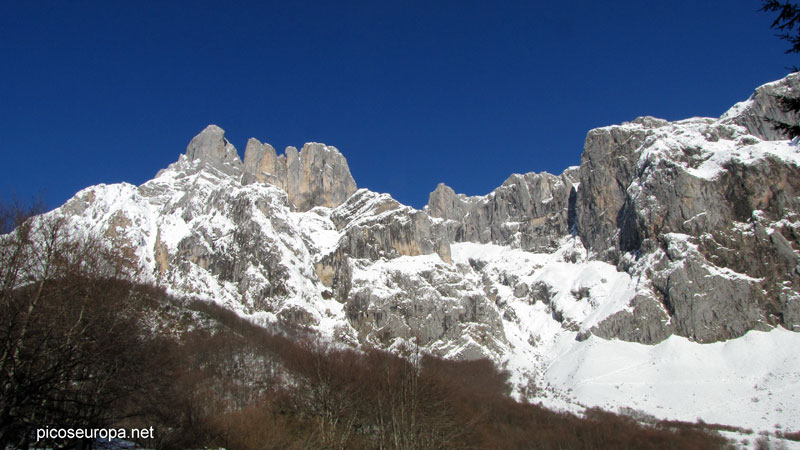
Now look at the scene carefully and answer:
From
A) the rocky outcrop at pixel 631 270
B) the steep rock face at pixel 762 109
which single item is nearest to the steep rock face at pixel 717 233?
the rocky outcrop at pixel 631 270

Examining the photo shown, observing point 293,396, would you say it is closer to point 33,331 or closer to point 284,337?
point 33,331

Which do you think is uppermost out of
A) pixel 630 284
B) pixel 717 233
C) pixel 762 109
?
pixel 762 109

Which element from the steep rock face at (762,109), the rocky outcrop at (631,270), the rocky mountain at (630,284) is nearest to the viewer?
the rocky mountain at (630,284)

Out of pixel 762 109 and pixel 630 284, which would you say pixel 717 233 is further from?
pixel 762 109

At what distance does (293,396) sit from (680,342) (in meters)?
133

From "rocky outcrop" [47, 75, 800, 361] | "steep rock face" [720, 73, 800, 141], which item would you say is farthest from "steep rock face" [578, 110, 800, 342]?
"steep rock face" [720, 73, 800, 141]

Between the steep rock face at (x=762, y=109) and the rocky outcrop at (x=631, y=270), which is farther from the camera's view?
the steep rock face at (x=762, y=109)

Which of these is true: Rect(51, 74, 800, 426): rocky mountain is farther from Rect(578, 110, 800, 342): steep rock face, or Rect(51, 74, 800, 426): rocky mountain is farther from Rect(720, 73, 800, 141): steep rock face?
Rect(720, 73, 800, 141): steep rock face

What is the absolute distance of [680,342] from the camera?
5984 inches

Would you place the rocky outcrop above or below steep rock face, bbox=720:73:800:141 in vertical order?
below

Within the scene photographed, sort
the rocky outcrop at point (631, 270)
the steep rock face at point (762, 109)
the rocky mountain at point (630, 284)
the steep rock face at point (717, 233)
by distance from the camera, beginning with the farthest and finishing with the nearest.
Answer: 1. the steep rock face at point (762, 109)
2. the rocky outcrop at point (631, 270)
3. the steep rock face at point (717, 233)
4. the rocky mountain at point (630, 284)

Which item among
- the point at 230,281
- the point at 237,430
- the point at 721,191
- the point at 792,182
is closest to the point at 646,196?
the point at 721,191

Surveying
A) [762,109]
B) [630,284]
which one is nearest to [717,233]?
[630,284]

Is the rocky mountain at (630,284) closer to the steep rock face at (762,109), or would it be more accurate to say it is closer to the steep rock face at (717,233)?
the steep rock face at (717,233)
